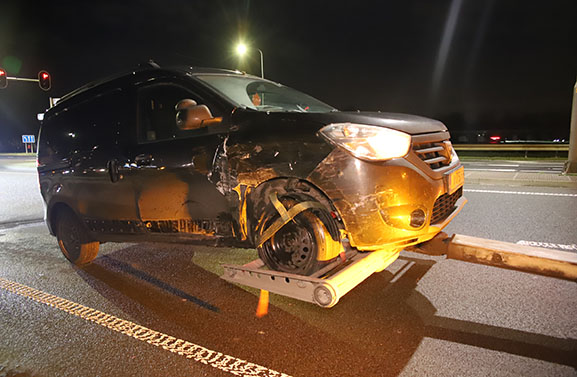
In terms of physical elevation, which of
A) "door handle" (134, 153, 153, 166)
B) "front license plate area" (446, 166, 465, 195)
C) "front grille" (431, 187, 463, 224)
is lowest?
"front grille" (431, 187, 463, 224)

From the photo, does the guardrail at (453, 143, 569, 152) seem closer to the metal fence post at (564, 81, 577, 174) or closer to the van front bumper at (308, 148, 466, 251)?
the metal fence post at (564, 81, 577, 174)

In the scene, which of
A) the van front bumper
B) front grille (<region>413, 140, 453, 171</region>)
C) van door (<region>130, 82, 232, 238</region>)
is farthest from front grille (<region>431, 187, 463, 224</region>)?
van door (<region>130, 82, 232, 238</region>)

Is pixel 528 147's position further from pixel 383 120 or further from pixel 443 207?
pixel 383 120

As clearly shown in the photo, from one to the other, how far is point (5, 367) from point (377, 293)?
281 centimetres

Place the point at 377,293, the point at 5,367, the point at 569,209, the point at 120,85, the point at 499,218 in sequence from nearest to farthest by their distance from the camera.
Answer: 1. the point at 5,367
2. the point at 377,293
3. the point at 120,85
4. the point at 499,218
5. the point at 569,209

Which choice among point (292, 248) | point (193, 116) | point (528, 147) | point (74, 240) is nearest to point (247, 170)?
point (193, 116)

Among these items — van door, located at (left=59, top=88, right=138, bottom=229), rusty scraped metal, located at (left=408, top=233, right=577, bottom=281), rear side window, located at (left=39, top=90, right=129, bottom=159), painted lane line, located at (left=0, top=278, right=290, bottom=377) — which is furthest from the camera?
rear side window, located at (left=39, top=90, right=129, bottom=159)

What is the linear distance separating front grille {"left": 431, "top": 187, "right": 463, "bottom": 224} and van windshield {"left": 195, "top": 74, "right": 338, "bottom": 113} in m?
1.49

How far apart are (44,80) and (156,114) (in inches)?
722

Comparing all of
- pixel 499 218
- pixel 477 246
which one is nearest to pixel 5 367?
pixel 477 246

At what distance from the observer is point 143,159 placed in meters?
3.81

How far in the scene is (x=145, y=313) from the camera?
3.43 metres

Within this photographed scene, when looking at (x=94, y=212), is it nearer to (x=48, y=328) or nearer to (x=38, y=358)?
(x=48, y=328)

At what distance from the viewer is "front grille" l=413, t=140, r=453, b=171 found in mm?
3005
